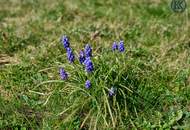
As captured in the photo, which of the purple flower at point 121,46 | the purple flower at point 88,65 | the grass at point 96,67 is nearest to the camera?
the purple flower at point 88,65

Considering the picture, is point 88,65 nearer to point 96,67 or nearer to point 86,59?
point 86,59

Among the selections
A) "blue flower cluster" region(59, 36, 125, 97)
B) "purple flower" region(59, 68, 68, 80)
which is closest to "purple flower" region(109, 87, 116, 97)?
"blue flower cluster" region(59, 36, 125, 97)

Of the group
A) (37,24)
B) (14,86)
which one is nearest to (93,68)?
(14,86)

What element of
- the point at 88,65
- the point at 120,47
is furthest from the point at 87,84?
the point at 120,47

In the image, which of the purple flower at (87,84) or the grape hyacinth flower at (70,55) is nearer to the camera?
the purple flower at (87,84)

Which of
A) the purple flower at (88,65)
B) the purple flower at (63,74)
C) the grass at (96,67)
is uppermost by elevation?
the purple flower at (88,65)

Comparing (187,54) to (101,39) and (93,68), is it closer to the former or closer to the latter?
(101,39)

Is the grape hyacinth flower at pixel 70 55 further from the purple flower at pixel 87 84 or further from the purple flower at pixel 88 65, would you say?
the purple flower at pixel 87 84

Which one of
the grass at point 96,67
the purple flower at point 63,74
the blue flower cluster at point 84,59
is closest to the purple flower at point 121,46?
the grass at point 96,67
